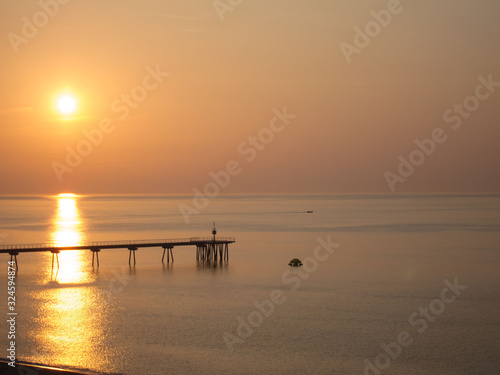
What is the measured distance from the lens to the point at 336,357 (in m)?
39.9

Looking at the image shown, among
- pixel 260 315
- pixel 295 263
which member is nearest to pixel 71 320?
pixel 260 315

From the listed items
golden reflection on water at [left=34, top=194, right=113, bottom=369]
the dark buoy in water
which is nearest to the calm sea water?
golden reflection on water at [left=34, top=194, right=113, bottom=369]

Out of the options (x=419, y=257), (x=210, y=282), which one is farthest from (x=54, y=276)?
(x=419, y=257)

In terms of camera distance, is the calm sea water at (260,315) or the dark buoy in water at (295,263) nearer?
the calm sea water at (260,315)

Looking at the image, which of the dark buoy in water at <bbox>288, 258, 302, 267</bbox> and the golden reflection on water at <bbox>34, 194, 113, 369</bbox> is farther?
the dark buoy in water at <bbox>288, 258, 302, 267</bbox>

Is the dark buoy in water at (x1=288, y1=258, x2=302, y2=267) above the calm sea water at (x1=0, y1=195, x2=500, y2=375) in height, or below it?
above

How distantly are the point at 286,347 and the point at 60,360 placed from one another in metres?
15.0

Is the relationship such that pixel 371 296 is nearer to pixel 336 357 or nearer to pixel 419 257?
pixel 336 357

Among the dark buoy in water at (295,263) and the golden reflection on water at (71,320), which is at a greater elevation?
the dark buoy in water at (295,263)

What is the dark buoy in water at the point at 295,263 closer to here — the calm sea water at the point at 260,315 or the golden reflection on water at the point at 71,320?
the calm sea water at the point at 260,315

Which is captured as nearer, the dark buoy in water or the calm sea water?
the calm sea water

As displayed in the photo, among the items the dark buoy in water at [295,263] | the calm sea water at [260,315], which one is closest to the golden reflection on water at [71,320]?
the calm sea water at [260,315]

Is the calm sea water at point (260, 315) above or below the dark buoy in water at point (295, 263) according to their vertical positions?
below

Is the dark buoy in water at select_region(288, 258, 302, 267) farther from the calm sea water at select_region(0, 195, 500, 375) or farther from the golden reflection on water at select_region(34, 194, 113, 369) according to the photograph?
the golden reflection on water at select_region(34, 194, 113, 369)
